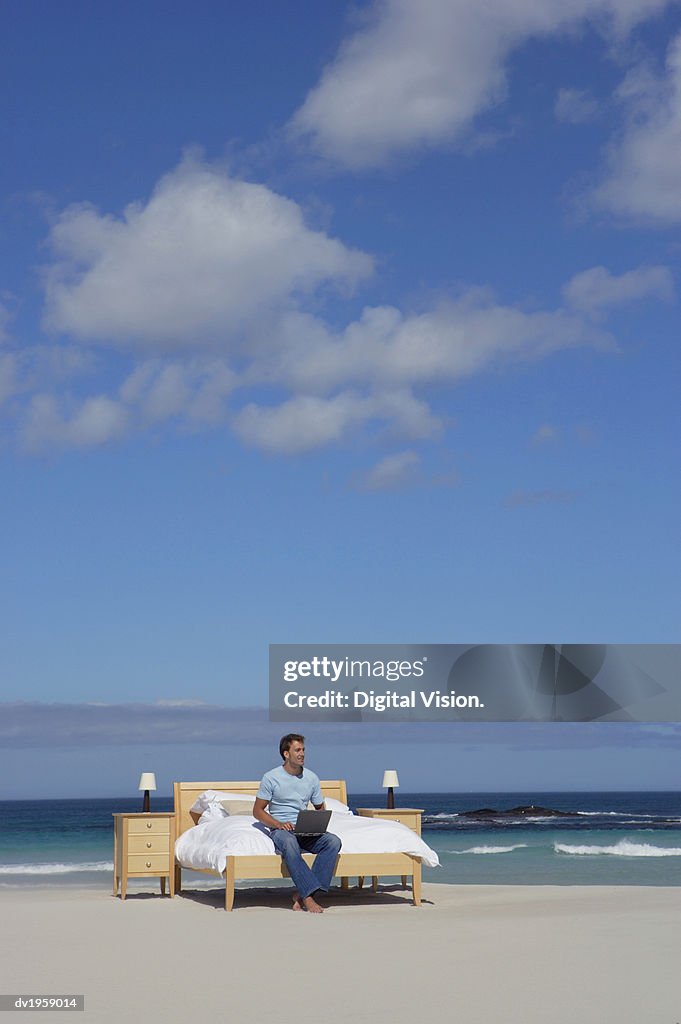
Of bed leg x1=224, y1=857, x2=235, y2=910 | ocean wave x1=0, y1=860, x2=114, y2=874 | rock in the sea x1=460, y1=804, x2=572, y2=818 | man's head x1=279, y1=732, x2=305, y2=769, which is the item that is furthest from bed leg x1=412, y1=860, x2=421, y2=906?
rock in the sea x1=460, y1=804, x2=572, y2=818

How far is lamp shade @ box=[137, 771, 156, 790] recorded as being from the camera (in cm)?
898

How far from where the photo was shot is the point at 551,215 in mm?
11805

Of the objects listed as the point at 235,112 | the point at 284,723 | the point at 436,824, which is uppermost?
the point at 235,112

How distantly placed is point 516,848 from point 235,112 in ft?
42.3

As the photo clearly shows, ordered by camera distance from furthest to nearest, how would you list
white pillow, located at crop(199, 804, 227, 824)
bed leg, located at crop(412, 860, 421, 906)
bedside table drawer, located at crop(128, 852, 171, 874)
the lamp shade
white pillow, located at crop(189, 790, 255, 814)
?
the lamp shade < white pillow, located at crop(189, 790, 255, 814) < white pillow, located at crop(199, 804, 227, 824) < bedside table drawer, located at crop(128, 852, 171, 874) < bed leg, located at crop(412, 860, 421, 906)

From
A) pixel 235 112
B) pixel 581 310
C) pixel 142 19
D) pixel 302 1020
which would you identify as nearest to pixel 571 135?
pixel 581 310

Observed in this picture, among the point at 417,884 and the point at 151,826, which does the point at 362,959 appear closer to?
the point at 417,884

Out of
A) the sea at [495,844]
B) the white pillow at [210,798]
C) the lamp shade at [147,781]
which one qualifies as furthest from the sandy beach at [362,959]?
the sea at [495,844]

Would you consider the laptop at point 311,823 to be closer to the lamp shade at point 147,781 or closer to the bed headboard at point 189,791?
the bed headboard at point 189,791

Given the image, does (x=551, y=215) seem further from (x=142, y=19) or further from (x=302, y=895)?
(x=302, y=895)

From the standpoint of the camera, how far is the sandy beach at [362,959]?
3877mm

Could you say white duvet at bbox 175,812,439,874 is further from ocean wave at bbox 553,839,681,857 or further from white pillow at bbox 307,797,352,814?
ocean wave at bbox 553,839,681,857

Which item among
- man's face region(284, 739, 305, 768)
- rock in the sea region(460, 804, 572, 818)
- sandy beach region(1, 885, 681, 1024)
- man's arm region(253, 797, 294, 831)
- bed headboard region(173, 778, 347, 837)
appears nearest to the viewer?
sandy beach region(1, 885, 681, 1024)

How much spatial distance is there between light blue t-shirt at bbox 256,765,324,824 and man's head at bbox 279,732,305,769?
7cm
